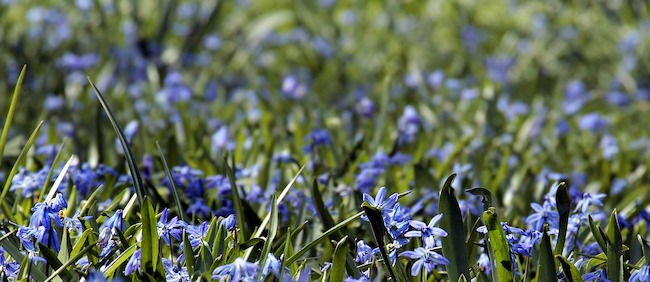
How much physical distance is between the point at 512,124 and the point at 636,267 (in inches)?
90.6

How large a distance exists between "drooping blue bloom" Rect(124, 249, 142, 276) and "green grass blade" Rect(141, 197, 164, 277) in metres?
0.02

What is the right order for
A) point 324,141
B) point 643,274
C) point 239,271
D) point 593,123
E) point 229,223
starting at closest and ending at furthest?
point 239,271 < point 643,274 < point 229,223 < point 324,141 < point 593,123

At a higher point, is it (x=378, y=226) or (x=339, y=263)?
(x=378, y=226)

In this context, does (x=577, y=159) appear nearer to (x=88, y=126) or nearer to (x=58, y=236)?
(x=88, y=126)

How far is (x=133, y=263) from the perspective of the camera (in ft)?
Result: 6.07

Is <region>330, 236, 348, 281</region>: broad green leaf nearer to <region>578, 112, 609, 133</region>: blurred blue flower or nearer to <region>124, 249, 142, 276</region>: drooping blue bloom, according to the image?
<region>124, 249, 142, 276</region>: drooping blue bloom

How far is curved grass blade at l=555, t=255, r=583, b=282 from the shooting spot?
1.90m

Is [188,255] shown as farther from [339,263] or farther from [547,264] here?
[547,264]

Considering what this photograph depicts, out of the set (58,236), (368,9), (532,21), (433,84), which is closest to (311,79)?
(433,84)

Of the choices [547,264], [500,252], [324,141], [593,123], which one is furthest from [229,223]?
[593,123]

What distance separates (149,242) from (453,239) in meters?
0.71

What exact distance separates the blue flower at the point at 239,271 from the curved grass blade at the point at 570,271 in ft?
2.33

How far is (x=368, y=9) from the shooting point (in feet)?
21.1

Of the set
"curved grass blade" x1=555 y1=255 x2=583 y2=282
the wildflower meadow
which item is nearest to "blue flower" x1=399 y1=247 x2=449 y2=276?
the wildflower meadow
